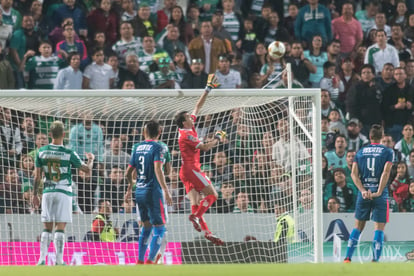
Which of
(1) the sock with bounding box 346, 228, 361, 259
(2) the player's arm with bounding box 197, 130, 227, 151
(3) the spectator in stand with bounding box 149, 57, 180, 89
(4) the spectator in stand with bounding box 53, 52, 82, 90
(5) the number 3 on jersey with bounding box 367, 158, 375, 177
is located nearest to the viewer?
(2) the player's arm with bounding box 197, 130, 227, 151

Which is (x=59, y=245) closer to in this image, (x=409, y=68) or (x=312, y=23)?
(x=312, y=23)

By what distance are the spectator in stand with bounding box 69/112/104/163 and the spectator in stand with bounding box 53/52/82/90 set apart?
224 centimetres

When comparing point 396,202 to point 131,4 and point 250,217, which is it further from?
point 131,4

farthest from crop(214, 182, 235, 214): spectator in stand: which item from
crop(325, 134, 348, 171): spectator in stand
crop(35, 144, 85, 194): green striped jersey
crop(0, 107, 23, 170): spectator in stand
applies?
crop(35, 144, 85, 194): green striped jersey

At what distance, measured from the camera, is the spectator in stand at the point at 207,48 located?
732 inches

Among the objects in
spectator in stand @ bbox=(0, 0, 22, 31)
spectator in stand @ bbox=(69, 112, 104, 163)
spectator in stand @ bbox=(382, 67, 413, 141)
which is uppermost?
spectator in stand @ bbox=(0, 0, 22, 31)

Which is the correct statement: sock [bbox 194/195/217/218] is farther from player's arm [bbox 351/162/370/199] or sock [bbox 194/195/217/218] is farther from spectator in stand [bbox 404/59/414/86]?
spectator in stand [bbox 404/59/414/86]

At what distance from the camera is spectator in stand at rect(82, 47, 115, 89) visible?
17750mm

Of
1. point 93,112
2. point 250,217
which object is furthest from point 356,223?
point 93,112

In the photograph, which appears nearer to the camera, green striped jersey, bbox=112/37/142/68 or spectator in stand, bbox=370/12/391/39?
green striped jersey, bbox=112/37/142/68

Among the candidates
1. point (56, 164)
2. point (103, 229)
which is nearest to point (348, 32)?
point (103, 229)

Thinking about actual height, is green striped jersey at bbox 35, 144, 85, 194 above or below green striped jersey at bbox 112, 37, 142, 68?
below

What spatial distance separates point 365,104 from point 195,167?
5.30 meters

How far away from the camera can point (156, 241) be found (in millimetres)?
12734
